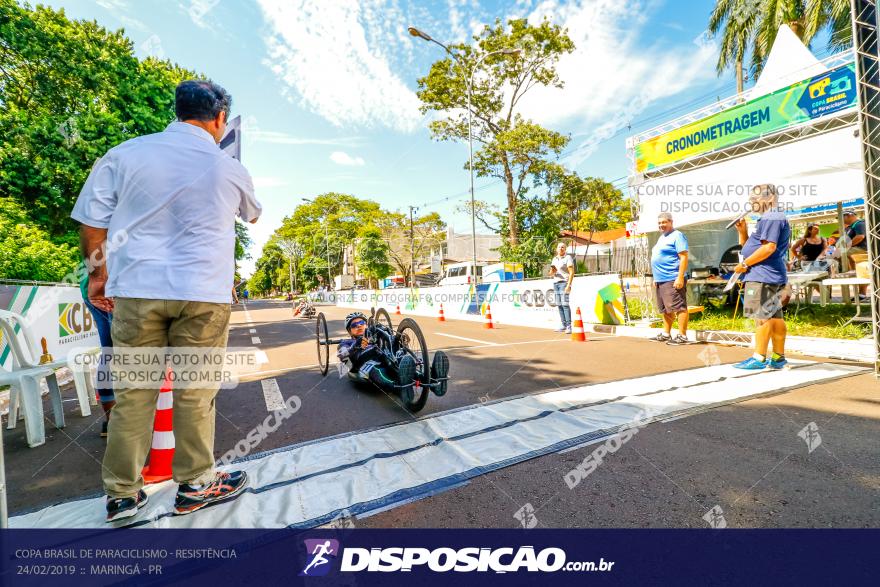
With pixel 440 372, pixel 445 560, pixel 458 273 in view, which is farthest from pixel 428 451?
pixel 458 273

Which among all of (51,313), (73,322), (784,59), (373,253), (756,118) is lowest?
(73,322)

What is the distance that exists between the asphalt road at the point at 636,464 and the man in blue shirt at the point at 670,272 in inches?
101

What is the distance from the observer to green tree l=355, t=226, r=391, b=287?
46388 millimetres

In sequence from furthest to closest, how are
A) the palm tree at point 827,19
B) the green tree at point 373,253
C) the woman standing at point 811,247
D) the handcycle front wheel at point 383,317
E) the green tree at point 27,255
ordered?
the green tree at point 373,253
the palm tree at point 827,19
the woman standing at point 811,247
the green tree at point 27,255
the handcycle front wheel at point 383,317

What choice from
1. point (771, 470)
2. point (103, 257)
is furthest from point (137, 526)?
point (771, 470)

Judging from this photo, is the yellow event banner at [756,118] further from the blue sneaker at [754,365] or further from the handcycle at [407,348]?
the handcycle at [407,348]

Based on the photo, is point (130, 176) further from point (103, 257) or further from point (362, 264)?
point (362, 264)

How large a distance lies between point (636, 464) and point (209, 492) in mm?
2613

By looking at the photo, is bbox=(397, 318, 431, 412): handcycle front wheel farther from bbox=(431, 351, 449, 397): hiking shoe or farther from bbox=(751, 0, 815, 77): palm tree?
bbox=(751, 0, 815, 77): palm tree

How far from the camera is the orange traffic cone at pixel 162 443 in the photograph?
2.64 meters

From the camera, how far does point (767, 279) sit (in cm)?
455

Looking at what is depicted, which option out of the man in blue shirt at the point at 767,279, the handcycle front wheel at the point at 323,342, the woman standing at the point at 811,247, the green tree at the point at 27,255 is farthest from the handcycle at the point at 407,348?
the woman standing at the point at 811,247

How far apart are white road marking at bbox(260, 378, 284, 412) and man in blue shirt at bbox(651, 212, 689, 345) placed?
6.28 meters

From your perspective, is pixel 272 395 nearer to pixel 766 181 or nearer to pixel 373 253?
pixel 766 181
